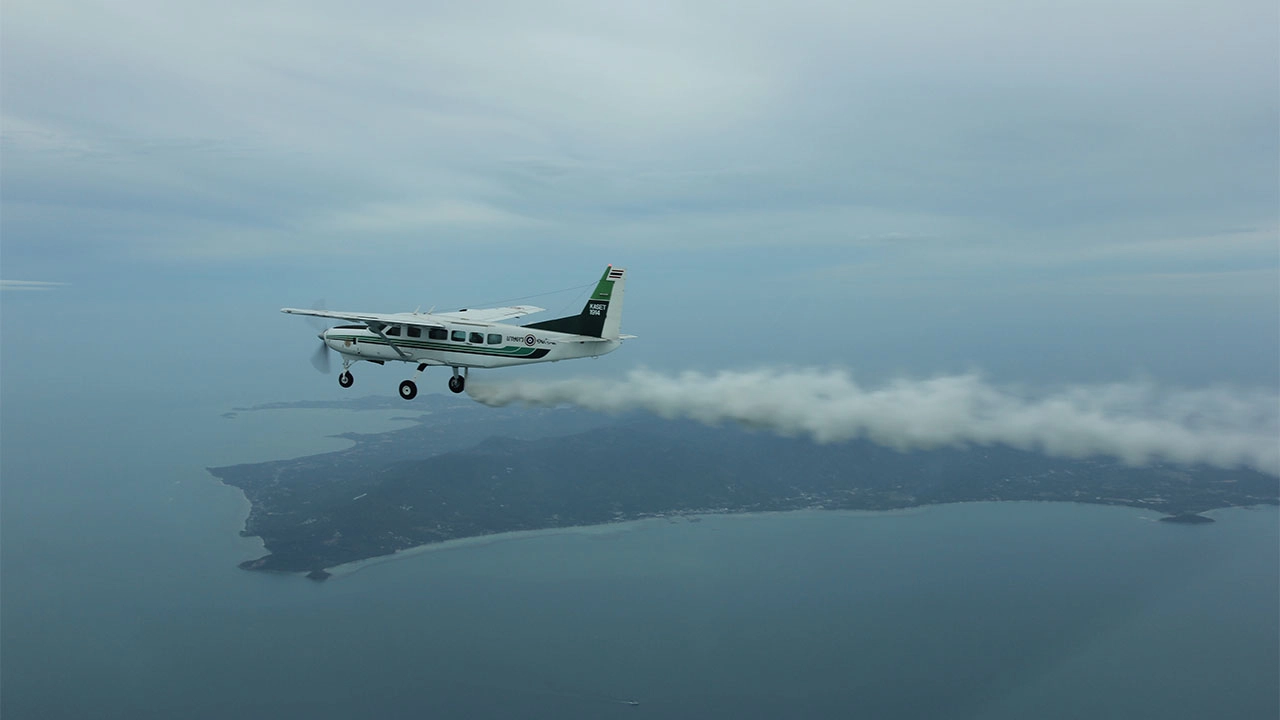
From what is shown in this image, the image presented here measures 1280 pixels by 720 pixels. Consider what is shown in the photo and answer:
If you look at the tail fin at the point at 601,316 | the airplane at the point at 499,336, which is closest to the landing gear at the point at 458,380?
the airplane at the point at 499,336

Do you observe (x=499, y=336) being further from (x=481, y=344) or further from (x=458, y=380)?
(x=458, y=380)

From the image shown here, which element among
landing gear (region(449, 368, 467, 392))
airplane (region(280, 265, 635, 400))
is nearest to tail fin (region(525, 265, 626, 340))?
airplane (region(280, 265, 635, 400))

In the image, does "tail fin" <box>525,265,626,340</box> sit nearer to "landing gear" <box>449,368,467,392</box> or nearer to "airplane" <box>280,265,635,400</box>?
"airplane" <box>280,265,635,400</box>

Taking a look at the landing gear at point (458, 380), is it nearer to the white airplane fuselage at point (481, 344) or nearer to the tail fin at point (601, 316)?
the white airplane fuselage at point (481, 344)

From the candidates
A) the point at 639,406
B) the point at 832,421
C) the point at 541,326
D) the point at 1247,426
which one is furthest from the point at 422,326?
the point at 1247,426

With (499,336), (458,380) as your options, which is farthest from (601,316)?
(458,380)

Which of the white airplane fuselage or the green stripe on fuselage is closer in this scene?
the white airplane fuselage

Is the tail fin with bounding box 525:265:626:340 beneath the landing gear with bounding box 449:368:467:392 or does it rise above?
above

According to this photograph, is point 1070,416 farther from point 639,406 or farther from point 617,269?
point 617,269
